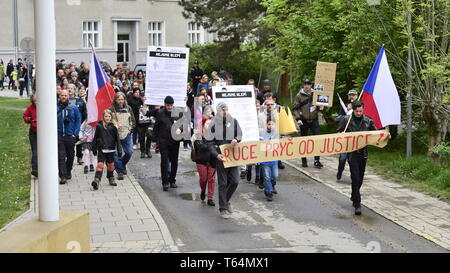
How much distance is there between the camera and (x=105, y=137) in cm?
1412

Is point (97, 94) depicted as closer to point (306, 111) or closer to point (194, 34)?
point (306, 111)

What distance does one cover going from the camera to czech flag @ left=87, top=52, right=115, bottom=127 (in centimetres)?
1452

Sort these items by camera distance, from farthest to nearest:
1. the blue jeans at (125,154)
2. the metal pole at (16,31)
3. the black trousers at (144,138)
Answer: the metal pole at (16,31) → the black trousers at (144,138) → the blue jeans at (125,154)

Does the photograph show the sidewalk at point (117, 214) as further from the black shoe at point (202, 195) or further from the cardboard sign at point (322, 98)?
the cardboard sign at point (322, 98)

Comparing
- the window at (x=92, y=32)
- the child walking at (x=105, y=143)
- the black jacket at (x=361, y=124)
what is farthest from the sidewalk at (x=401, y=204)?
the window at (x=92, y=32)

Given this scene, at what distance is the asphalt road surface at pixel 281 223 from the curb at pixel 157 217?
0.12 meters

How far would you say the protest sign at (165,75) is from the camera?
1515cm

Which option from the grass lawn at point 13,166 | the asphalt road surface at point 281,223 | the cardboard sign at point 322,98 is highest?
the cardboard sign at point 322,98

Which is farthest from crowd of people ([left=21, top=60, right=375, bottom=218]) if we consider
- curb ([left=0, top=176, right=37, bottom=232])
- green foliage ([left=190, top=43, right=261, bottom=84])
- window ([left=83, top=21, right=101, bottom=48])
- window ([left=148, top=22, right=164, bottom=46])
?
window ([left=148, top=22, right=164, bottom=46])

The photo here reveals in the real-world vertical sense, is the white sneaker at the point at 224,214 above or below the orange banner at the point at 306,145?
below

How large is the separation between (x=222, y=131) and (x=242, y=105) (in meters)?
0.79

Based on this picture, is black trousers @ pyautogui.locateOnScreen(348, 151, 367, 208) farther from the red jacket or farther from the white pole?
the white pole

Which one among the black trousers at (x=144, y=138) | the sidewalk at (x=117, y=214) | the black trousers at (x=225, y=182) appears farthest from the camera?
the black trousers at (x=144, y=138)

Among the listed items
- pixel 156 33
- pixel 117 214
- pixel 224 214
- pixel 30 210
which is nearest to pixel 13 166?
pixel 30 210
